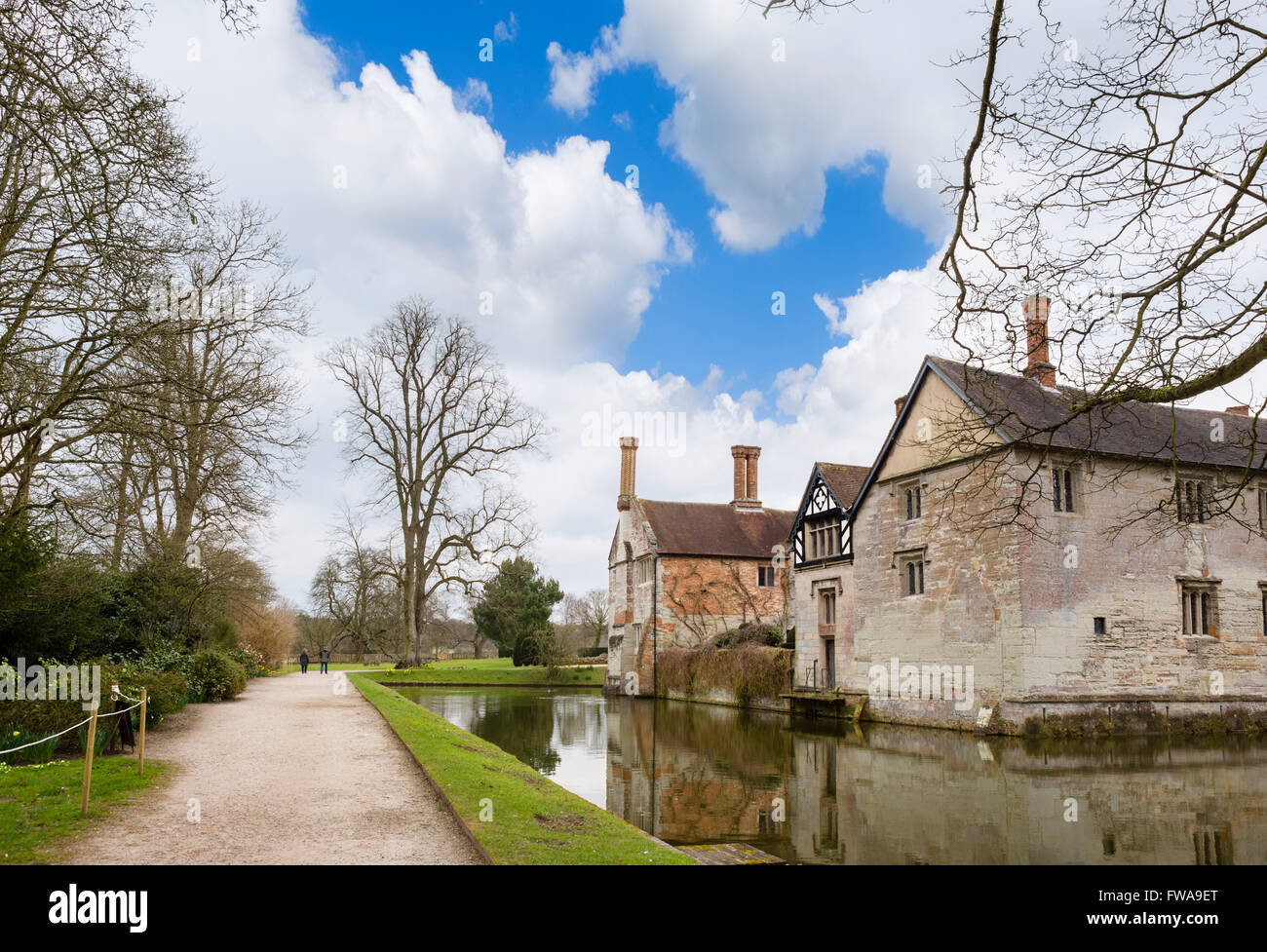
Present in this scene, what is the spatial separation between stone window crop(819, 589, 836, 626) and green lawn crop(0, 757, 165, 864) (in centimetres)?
1892

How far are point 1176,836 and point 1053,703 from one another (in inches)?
352

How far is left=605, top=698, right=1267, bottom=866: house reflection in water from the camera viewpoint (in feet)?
27.9

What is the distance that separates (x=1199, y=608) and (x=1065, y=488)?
4669mm

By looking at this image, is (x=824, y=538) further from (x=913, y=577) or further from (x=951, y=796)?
(x=951, y=796)

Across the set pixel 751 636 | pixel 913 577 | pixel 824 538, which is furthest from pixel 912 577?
pixel 751 636

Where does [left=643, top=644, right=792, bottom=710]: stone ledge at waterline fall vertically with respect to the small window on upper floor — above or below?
below

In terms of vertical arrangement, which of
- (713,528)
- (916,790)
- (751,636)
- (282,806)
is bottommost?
(916,790)

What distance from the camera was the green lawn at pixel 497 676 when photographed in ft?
116

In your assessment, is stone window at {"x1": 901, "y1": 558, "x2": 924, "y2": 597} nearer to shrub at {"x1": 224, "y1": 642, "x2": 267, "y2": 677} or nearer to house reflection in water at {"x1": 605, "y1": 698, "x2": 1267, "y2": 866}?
house reflection in water at {"x1": 605, "y1": 698, "x2": 1267, "y2": 866}

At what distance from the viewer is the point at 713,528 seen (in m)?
37.2

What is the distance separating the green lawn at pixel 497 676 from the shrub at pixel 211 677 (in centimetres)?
1296

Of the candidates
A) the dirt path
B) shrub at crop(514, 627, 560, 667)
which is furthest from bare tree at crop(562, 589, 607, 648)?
the dirt path
